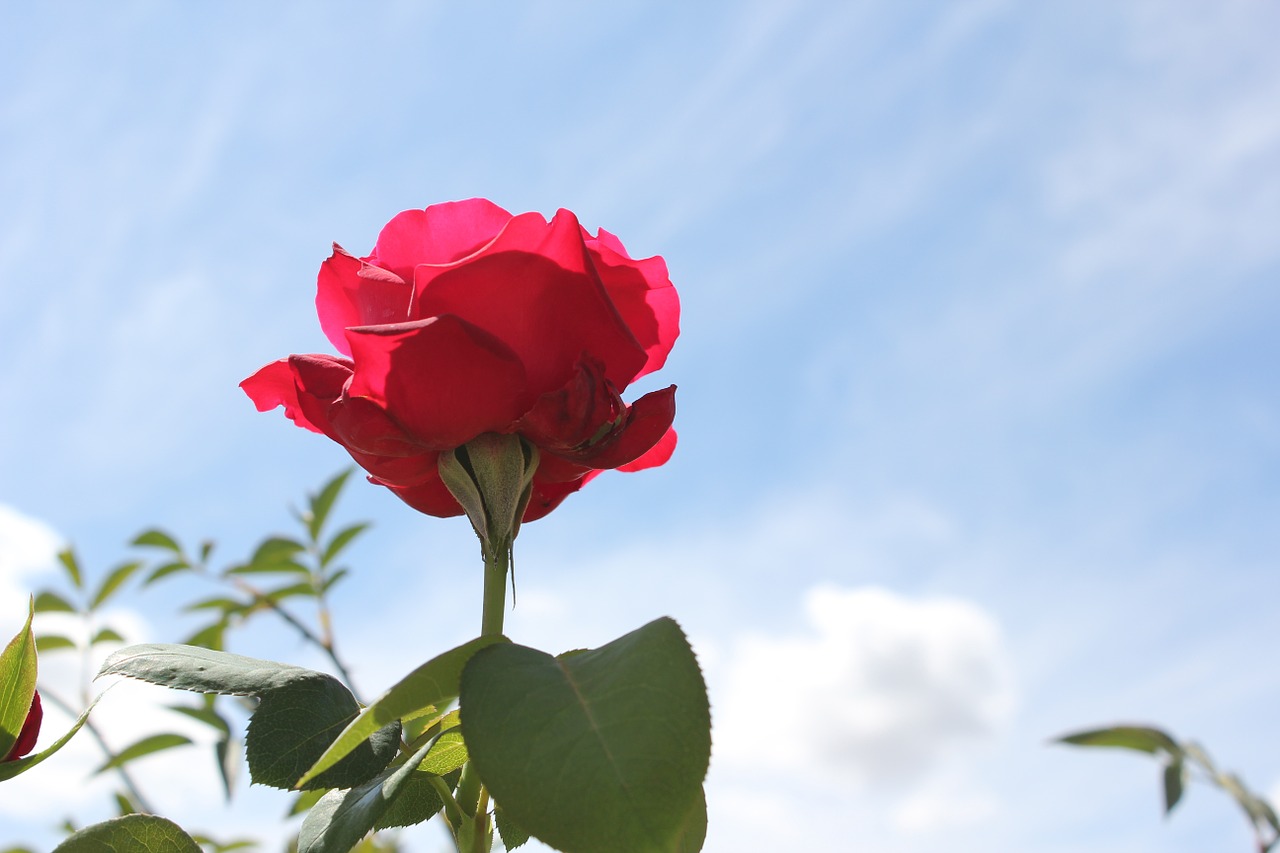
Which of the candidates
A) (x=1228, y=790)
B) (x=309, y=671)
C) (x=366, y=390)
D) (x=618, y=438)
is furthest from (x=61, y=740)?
(x=1228, y=790)

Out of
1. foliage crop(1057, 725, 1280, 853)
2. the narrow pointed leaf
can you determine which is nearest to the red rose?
foliage crop(1057, 725, 1280, 853)

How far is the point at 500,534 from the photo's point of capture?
72 cm

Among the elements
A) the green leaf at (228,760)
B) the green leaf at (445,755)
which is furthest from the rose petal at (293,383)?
the green leaf at (228,760)

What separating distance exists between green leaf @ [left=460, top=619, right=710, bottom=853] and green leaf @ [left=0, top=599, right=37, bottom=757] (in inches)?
14.5

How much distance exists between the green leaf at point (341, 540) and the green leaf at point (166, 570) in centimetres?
36

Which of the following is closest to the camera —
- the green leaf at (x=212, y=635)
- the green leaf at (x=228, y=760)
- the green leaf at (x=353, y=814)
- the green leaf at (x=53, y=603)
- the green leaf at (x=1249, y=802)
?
the green leaf at (x=353, y=814)

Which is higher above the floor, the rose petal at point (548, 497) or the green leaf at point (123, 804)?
the rose petal at point (548, 497)

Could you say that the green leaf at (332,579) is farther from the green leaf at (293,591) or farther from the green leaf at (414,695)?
the green leaf at (414,695)

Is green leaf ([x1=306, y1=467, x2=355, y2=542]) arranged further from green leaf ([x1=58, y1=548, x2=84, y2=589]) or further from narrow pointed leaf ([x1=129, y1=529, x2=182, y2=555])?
green leaf ([x1=58, y1=548, x2=84, y2=589])

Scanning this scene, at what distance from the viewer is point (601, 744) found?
1.75ft

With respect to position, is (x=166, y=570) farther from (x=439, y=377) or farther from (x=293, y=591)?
(x=439, y=377)

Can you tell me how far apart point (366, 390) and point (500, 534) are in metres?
0.14

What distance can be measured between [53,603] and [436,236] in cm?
221

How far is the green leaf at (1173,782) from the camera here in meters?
0.94
